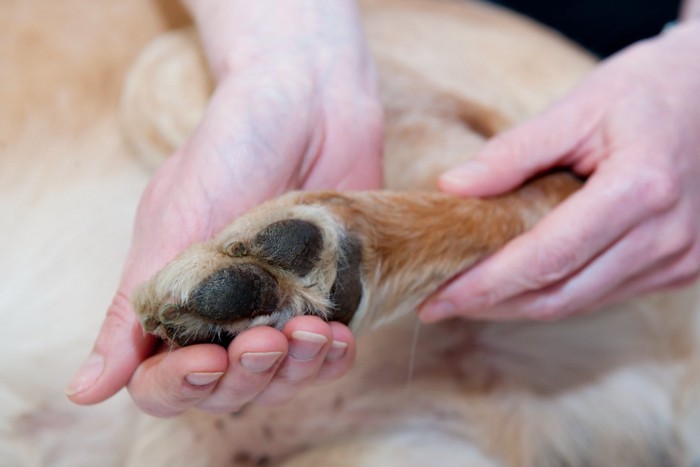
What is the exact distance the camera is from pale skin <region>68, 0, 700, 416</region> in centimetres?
89

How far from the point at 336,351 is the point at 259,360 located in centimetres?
11

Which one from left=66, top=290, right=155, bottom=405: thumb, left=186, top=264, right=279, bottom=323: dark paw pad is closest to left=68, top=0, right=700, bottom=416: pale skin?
left=66, top=290, right=155, bottom=405: thumb

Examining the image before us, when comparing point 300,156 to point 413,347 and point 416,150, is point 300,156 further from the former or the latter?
point 413,347

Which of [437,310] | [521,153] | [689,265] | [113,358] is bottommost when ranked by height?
[689,265]

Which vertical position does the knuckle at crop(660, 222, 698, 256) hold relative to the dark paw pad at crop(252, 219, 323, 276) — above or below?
below

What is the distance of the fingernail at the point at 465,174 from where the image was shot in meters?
1.06

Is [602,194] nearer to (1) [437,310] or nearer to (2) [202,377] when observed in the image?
(1) [437,310]

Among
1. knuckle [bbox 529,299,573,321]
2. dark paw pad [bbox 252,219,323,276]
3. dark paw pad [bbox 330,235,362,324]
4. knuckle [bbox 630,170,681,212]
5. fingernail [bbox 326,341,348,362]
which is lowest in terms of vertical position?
knuckle [bbox 529,299,573,321]

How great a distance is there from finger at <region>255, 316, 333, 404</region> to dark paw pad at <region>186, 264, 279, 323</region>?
38mm

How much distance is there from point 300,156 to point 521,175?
12.7 inches

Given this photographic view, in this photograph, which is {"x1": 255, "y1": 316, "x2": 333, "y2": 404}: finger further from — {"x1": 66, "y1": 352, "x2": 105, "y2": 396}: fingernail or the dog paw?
{"x1": 66, "y1": 352, "x2": 105, "y2": 396}: fingernail

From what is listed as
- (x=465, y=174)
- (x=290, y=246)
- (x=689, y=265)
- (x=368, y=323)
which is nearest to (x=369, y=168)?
(x=465, y=174)

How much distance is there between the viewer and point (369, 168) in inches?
45.4

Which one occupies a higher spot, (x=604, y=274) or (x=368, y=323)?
(x=368, y=323)
